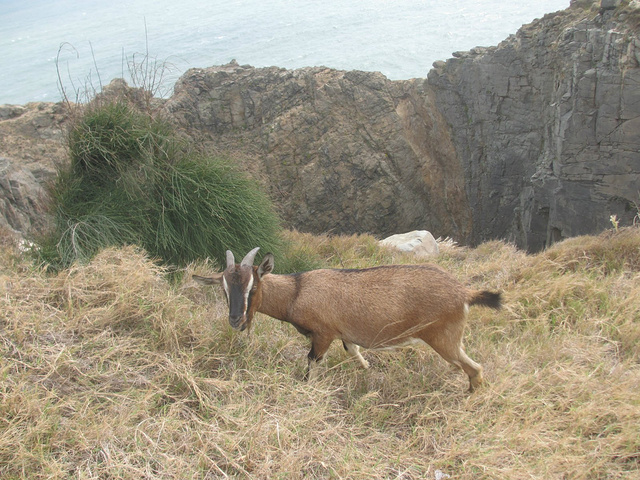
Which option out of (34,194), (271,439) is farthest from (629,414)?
(34,194)

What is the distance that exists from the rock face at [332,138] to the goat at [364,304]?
14.1 meters

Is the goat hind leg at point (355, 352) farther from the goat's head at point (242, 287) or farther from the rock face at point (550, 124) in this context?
the rock face at point (550, 124)

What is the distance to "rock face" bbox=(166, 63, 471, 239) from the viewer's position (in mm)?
18609

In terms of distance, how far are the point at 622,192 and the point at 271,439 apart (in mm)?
13561

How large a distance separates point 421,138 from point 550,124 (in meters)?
4.94

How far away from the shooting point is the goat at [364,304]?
3816 mm

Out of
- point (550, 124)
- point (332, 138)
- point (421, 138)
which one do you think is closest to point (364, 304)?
point (550, 124)

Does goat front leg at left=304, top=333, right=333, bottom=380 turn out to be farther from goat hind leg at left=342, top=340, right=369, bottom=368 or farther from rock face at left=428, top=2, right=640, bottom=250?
rock face at left=428, top=2, right=640, bottom=250

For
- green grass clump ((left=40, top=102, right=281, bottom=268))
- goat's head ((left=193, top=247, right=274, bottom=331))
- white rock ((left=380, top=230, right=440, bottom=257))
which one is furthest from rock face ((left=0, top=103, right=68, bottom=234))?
goat's head ((left=193, top=247, right=274, bottom=331))

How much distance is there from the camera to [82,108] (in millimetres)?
7016

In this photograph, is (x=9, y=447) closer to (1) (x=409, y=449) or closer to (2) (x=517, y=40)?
(1) (x=409, y=449)

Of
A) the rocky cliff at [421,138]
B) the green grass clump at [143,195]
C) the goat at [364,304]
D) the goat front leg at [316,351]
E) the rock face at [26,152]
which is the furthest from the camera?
the rocky cliff at [421,138]

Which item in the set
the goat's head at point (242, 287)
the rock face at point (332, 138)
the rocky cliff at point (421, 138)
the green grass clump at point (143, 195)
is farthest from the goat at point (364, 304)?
the rock face at point (332, 138)

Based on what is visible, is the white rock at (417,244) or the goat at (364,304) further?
the white rock at (417,244)
